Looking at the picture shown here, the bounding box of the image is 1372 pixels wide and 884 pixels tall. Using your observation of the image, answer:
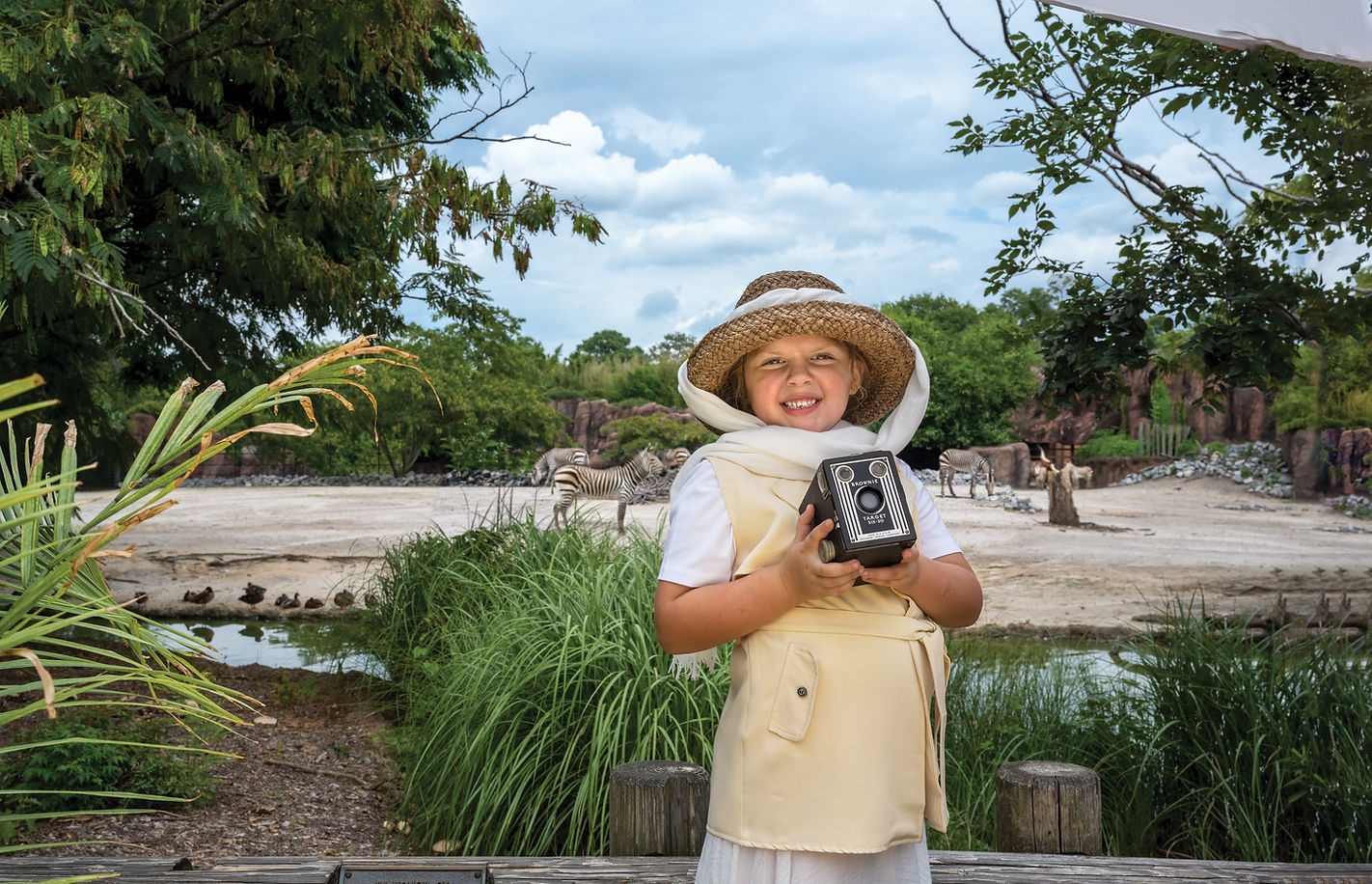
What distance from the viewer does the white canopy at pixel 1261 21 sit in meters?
2.34

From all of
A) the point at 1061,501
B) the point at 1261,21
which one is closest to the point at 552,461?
the point at 1061,501

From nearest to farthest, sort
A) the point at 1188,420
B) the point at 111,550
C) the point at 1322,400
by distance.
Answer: the point at 111,550 < the point at 1322,400 < the point at 1188,420

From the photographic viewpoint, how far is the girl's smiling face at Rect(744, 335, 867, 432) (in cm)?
158

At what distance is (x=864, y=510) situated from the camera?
A: 1278mm

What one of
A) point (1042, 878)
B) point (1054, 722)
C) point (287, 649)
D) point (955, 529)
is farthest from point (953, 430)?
point (1042, 878)

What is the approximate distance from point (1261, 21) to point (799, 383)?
1731mm

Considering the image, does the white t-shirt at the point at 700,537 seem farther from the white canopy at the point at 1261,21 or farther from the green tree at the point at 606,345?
the green tree at the point at 606,345

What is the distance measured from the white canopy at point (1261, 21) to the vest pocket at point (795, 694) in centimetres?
174

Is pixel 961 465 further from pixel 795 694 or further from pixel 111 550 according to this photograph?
pixel 111 550

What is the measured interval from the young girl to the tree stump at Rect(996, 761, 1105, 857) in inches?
29.6

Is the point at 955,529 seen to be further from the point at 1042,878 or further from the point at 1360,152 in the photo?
the point at 1042,878

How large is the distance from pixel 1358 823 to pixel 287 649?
625 centimetres

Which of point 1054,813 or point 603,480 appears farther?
point 603,480

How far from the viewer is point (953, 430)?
2722 centimetres
